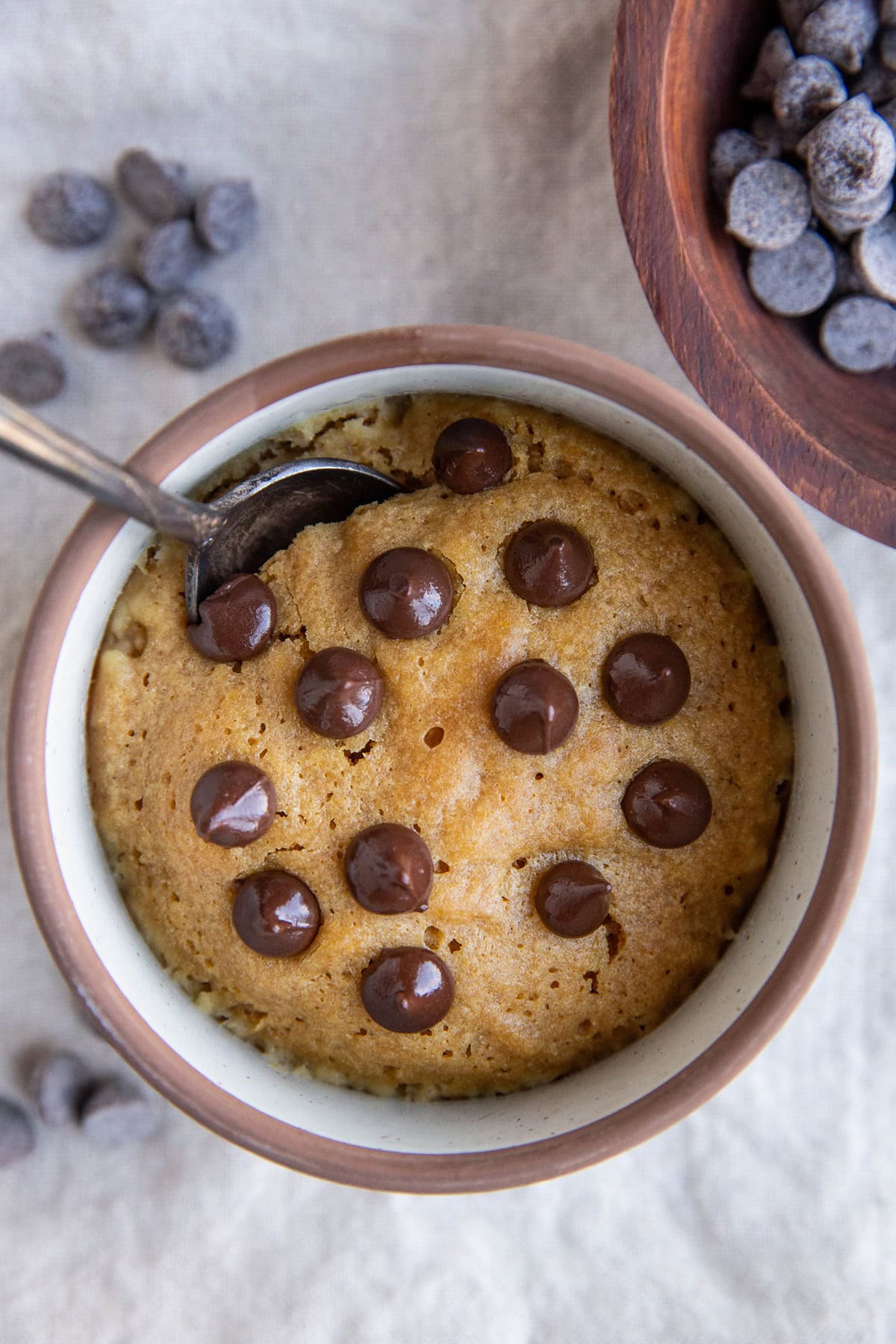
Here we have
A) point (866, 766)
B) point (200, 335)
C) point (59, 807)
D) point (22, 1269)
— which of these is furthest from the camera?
point (22, 1269)

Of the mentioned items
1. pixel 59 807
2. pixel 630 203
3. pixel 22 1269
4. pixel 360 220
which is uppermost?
pixel 360 220

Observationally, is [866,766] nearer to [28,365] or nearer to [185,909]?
[185,909]

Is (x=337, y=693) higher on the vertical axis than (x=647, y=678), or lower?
lower

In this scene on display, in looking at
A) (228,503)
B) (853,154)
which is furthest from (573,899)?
(853,154)

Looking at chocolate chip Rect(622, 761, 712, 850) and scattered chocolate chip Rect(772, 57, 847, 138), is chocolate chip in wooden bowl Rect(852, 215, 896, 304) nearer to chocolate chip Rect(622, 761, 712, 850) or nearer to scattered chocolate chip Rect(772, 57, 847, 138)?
scattered chocolate chip Rect(772, 57, 847, 138)

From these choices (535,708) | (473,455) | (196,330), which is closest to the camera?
(535,708)

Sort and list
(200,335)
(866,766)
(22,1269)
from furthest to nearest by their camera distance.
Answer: (22,1269) → (200,335) → (866,766)

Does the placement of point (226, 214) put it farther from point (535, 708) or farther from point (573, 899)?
point (573, 899)

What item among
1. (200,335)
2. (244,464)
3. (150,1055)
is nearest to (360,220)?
(200,335)
